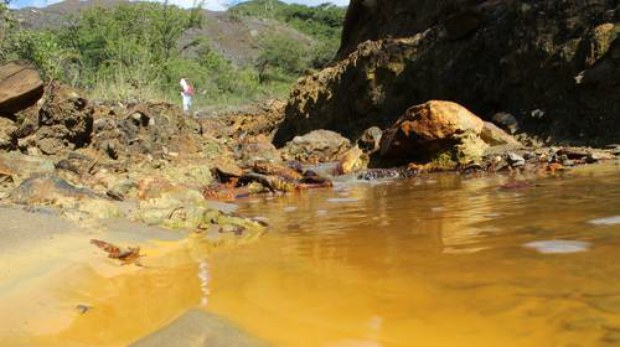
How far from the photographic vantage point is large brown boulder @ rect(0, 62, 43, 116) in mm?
6656

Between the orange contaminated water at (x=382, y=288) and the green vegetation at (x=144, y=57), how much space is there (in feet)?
23.0

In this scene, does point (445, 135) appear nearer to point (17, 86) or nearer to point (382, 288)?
point (17, 86)

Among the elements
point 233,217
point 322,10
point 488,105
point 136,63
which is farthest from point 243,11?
point 233,217

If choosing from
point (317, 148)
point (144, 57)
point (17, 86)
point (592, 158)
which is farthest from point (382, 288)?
point (144, 57)

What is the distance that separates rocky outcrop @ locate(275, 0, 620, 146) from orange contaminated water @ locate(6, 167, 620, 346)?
485cm

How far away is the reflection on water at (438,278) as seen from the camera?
1.81 metres

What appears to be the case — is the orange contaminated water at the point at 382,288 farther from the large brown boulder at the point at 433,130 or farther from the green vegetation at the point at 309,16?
the green vegetation at the point at 309,16

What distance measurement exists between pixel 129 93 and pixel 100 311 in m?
10.5

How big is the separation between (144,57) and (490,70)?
923 cm

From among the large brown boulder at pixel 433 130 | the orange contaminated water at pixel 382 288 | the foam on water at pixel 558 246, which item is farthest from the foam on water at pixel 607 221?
the large brown boulder at pixel 433 130

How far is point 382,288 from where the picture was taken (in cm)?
233

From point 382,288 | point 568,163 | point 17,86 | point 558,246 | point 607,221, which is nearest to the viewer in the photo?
point 382,288

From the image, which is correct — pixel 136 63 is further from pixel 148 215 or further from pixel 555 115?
pixel 148 215

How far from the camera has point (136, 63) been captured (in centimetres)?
1474
